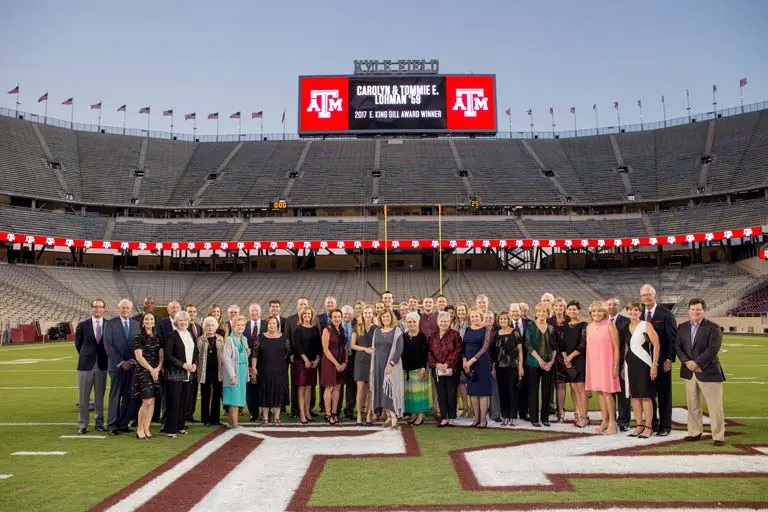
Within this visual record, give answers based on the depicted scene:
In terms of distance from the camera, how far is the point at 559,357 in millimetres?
9484

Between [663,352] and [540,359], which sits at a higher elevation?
[663,352]

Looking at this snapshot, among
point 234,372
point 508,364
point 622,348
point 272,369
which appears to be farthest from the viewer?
point 272,369

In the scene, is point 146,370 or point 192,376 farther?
point 192,376

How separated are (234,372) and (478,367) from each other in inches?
144

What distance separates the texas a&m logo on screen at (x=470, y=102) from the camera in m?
50.4

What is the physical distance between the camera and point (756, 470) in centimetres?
604

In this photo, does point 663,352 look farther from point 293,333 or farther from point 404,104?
point 404,104

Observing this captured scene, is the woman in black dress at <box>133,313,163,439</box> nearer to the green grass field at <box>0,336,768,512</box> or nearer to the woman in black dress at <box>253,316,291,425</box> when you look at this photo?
the green grass field at <box>0,336,768,512</box>

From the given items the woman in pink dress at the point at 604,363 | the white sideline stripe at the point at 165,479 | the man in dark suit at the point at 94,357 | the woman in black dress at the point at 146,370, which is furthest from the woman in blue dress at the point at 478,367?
the man in dark suit at the point at 94,357

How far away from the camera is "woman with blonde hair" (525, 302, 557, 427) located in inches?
361

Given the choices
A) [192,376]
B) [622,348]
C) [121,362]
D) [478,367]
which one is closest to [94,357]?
[121,362]

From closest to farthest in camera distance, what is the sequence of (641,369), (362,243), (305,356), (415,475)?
(415,475) < (641,369) < (305,356) < (362,243)

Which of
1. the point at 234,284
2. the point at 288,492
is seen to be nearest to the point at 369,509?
the point at 288,492

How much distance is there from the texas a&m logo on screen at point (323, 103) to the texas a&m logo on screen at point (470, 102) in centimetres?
874
